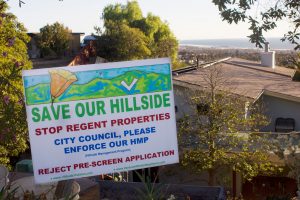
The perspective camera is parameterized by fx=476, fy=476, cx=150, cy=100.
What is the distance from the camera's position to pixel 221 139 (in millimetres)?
15109

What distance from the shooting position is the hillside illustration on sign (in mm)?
4855

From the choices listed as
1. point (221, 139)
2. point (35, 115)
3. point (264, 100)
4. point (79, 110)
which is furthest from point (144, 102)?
point (264, 100)

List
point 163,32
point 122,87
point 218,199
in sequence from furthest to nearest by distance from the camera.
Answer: point 163,32 → point 218,199 → point 122,87

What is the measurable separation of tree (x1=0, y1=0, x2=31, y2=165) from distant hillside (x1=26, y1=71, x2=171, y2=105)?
2791 millimetres

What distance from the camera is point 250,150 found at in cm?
1530

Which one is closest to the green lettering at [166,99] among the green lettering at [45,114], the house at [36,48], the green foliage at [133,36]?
the green lettering at [45,114]

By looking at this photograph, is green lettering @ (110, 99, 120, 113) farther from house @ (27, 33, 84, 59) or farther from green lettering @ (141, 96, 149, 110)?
Answer: house @ (27, 33, 84, 59)

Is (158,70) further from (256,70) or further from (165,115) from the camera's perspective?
(256,70)

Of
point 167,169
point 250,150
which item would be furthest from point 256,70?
point 250,150

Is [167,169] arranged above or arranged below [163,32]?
below

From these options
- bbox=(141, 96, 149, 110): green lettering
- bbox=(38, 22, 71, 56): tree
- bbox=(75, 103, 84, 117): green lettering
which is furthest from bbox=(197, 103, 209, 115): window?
bbox=(38, 22, 71, 56): tree

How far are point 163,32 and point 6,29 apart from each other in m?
51.3

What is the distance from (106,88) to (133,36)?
42917 millimetres

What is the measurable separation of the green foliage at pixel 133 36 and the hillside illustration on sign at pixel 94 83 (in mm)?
40474
